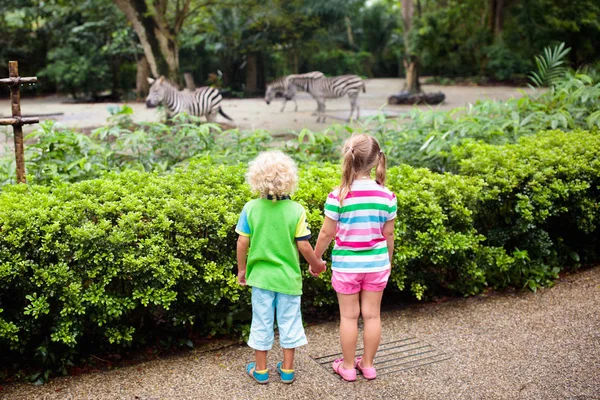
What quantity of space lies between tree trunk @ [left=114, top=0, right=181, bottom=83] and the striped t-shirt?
9.39 m

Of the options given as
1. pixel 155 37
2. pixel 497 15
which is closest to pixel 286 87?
pixel 155 37

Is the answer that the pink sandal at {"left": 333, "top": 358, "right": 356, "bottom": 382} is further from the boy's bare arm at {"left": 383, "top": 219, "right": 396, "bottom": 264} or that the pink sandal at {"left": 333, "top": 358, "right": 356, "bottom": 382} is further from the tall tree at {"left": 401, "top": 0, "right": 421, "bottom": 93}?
the tall tree at {"left": 401, "top": 0, "right": 421, "bottom": 93}

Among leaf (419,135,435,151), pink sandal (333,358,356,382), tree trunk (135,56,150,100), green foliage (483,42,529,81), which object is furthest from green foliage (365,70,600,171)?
green foliage (483,42,529,81)

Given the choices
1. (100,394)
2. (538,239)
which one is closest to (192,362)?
(100,394)

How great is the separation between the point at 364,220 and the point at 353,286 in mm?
380

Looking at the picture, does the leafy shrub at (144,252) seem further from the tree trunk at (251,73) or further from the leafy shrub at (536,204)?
the tree trunk at (251,73)

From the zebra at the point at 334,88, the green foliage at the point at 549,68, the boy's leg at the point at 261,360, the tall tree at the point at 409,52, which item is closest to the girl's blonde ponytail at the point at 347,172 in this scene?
the boy's leg at the point at 261,360

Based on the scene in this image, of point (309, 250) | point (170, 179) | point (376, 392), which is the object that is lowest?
point (376, 392)

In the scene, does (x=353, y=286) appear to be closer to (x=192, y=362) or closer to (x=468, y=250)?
(x=192, y=362)

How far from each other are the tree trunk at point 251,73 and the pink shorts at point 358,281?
20.6 metres

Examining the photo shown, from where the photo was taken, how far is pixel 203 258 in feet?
12.7

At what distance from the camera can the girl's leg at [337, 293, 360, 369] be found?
11.3 ft

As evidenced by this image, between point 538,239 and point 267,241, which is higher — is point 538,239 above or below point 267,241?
below

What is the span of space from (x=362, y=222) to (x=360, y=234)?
→ 0.07m
